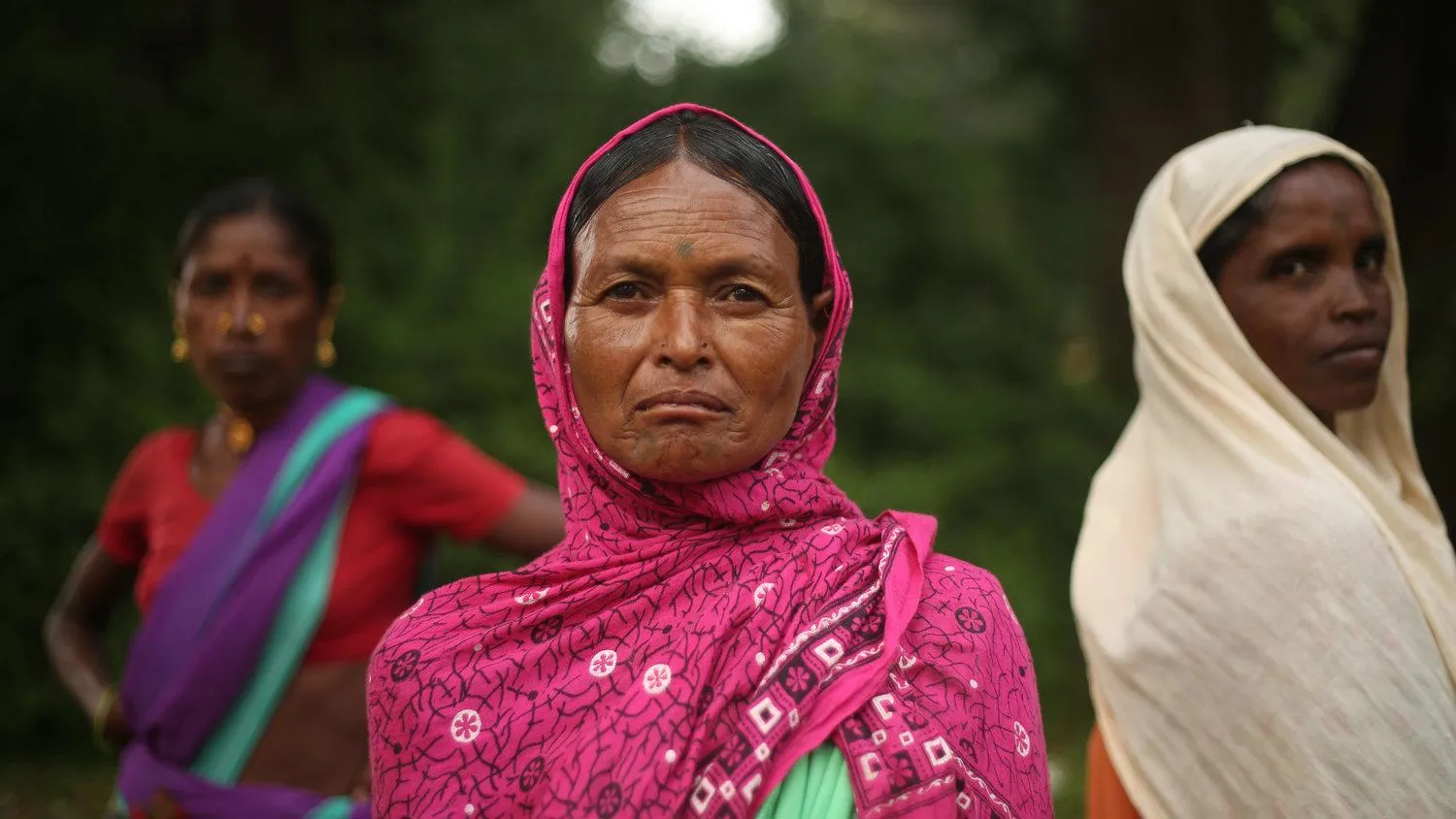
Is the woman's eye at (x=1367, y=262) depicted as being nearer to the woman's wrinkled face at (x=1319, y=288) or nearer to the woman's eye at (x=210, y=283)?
the woman's wrinkled face at (x=1319, y=288)

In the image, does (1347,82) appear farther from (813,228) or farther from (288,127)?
(288,127)

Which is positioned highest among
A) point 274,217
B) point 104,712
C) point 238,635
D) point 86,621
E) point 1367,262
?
point 1367,262

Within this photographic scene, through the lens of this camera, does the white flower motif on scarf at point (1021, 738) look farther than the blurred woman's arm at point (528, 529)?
No

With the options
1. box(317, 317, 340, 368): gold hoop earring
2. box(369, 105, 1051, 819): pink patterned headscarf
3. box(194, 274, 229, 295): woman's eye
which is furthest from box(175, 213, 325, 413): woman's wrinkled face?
box(369, 105, 1051, 819): pink patterned headscarf

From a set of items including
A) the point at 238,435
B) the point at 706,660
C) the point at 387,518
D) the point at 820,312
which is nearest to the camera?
the point at 706,660

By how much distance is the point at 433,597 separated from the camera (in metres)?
2.29

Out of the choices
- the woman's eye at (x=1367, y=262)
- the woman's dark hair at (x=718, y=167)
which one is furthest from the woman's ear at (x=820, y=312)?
the woman's eye at (x=1367, y=262)

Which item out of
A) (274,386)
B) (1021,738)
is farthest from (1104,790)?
(274,386)

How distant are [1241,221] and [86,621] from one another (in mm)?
3421

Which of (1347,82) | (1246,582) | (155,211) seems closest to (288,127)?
(155,211)

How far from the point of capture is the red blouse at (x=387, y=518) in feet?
10.8

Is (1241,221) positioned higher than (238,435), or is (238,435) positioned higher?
(1241,221)

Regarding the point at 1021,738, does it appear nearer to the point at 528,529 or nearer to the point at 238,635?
the point at 528,529

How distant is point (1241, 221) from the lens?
2859 mm
